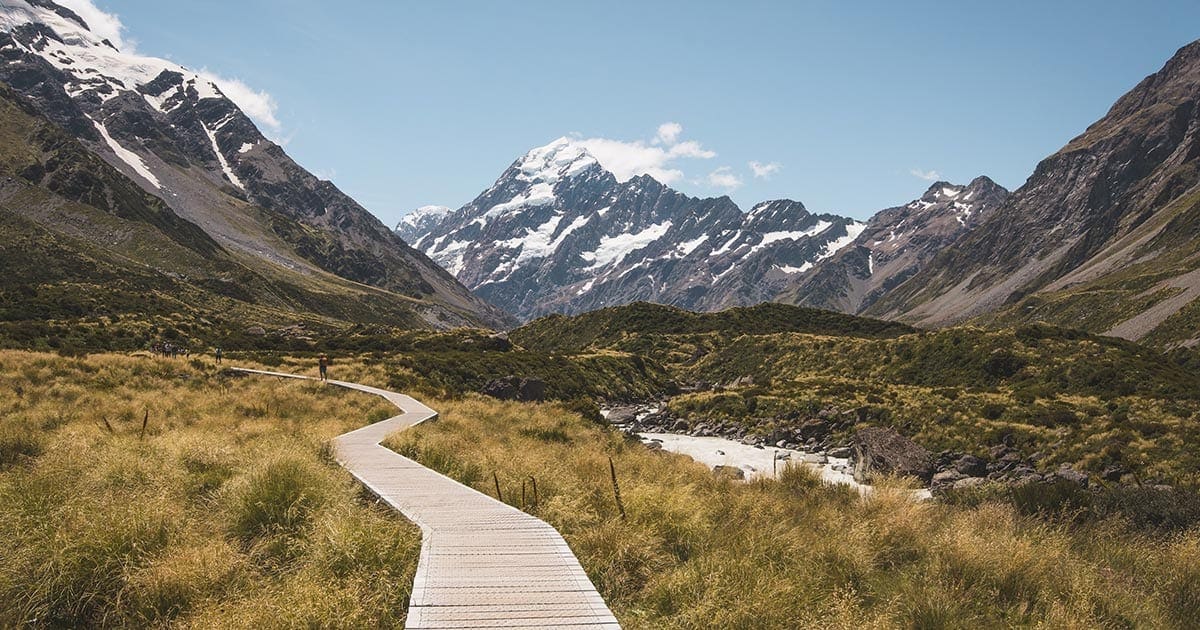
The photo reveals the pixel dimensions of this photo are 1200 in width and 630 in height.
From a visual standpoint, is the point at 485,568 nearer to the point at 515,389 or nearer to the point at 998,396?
the point at 515,389

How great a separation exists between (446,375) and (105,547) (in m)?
44.5

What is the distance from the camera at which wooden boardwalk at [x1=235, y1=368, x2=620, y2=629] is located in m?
5.78

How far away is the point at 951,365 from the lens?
5588 cm

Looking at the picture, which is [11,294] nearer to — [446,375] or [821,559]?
[446,375]

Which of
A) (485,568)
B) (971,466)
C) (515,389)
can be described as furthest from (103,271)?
(485,568)

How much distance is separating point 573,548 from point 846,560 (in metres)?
4.03

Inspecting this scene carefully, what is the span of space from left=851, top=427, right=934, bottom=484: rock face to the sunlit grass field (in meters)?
14.2

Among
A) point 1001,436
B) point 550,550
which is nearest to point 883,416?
point 1001,436

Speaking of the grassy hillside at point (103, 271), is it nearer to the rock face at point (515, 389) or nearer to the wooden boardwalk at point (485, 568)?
the rock face at point (515, 389)

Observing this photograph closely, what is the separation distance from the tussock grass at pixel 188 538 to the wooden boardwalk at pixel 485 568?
1.39ft

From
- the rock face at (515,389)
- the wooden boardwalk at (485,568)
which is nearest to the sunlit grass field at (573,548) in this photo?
the wooden boardwalk at (485,568)

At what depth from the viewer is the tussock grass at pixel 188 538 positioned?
6223mm

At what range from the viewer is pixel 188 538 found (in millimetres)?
7547

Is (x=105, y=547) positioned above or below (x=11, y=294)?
below
